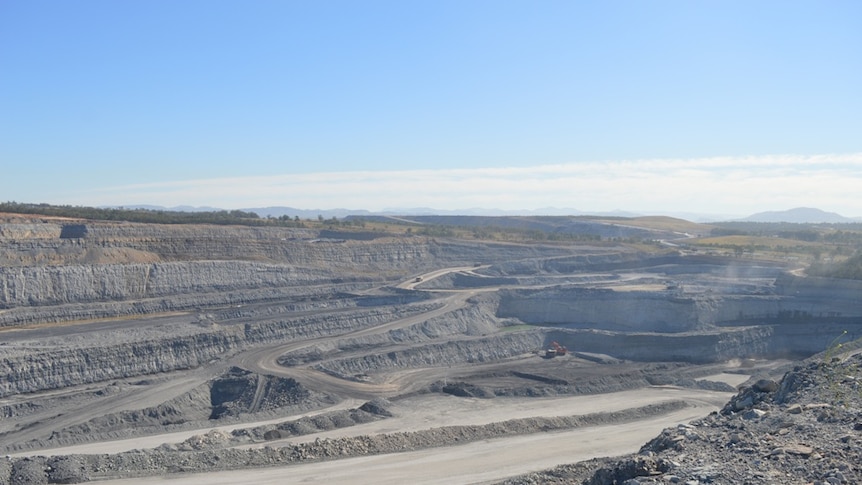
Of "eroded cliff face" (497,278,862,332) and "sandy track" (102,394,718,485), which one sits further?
"eroded cliff face" (497,278,862,332)

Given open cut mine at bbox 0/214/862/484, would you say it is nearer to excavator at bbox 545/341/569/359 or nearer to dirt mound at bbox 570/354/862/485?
dirt mound at bbox 570/354/862/485

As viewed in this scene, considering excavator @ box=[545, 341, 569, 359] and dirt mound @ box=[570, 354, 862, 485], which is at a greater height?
dirt mound @ box=[570, 354, 862, 485]

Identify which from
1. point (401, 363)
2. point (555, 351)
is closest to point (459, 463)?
point (401, 363)

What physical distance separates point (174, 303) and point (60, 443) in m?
25.9

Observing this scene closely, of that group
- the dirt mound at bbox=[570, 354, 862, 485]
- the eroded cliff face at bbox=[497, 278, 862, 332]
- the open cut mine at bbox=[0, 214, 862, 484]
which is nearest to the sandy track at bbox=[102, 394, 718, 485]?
the open cut mine at bbox=[0, 214, 862, 484]

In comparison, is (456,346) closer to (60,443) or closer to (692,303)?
(692,303)

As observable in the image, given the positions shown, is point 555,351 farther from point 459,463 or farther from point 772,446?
point 772,446

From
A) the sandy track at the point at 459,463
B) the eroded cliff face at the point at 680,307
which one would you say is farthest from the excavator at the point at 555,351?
the sandy track at the point at 459,463

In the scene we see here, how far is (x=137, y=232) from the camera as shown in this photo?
214 ft

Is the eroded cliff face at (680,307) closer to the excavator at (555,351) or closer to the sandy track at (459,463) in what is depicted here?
the excavator at (555,351)

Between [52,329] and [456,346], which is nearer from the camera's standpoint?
[52,329]

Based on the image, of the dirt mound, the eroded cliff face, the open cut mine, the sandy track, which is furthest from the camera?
the eroded cliff face

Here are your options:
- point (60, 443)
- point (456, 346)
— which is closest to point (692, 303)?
point (456, 346)

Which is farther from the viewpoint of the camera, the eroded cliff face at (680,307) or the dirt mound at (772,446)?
the eroded cliff face at (680,307)
